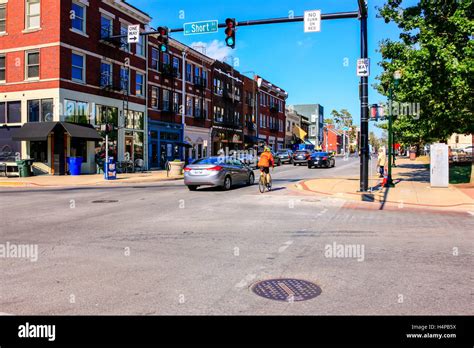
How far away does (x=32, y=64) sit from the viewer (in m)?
26.5

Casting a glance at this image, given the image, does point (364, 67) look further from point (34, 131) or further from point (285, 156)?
point (285, 156)

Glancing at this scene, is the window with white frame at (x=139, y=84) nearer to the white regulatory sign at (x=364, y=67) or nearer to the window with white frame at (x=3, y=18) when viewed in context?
the window with white frame at (x=3, y=18)

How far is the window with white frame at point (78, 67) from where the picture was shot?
26.8m

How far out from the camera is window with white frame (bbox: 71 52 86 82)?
2681cm

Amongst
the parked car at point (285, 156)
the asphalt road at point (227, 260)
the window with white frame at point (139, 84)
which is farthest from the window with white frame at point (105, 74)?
the asphalt road at point (227, 260)

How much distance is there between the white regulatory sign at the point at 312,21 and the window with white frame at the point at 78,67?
17.9 metres

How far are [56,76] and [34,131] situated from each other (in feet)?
12.2

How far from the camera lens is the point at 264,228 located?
29.1 feet

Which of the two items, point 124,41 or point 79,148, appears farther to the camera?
point 124,41

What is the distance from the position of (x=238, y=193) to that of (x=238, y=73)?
133 feet

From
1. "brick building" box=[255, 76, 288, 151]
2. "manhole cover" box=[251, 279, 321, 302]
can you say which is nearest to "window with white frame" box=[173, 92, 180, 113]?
"brick building" box=[255, 76, 288, 151]

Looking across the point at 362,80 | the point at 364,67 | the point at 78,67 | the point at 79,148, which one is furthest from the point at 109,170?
the point at 364,67

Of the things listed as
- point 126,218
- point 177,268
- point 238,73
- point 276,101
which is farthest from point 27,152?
point 276,101

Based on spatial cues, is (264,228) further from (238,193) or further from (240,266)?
(238,193)
